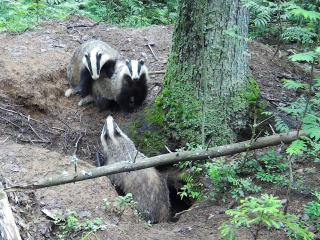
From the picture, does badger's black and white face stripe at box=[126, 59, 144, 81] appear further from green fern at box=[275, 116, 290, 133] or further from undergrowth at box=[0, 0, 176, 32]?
undergrowth at box=[0, 0, 176, 32]

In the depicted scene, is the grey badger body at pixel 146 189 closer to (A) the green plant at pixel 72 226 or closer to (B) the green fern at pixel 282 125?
(A) the green plant at pixel 72 226

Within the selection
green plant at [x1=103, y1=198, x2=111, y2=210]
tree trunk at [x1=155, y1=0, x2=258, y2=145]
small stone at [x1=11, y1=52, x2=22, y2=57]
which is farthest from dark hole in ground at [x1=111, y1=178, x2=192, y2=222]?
small stone at [x1=11, y1=52, x2=22, y2=57]

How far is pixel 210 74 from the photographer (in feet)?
15.3

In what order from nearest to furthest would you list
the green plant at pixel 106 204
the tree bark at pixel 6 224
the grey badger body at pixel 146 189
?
1. the tree bark at pixel 6 224
2. the green plant at pixel 106 204
3. the grey badger body at pixel 146 189

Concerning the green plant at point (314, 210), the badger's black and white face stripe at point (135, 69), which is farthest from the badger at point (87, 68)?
the green plant at point (314, 210)

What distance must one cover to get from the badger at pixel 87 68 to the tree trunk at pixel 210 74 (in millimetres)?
1804

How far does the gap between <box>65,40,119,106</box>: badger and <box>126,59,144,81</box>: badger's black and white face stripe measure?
2.09ft

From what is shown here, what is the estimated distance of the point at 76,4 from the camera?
893cm

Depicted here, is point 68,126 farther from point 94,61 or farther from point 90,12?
point 90,12

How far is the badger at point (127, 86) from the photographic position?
588cm

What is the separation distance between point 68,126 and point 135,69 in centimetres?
131

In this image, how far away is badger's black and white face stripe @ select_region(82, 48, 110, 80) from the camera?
6.20 m

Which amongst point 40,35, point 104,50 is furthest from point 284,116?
point 40,35

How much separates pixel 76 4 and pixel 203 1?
5210mm
